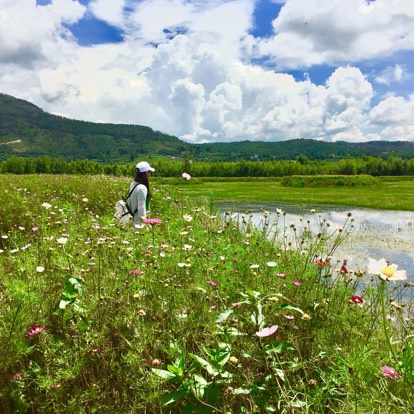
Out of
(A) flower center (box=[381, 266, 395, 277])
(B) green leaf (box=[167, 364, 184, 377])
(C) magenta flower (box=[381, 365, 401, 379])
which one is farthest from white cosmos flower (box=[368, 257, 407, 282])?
(B) green leaf (box=[167, 364, 184, 377])

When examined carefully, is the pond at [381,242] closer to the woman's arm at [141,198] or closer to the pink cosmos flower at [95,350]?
the woman's arm at [141,198]

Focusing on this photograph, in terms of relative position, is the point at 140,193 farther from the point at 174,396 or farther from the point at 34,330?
the point at 174,396

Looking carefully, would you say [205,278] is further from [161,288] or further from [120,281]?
[120,281]

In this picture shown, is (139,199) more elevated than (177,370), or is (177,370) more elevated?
(139,199)

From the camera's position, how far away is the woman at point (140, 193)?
7.81 metres

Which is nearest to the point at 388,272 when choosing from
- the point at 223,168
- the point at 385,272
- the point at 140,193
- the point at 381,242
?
the point at 385,272

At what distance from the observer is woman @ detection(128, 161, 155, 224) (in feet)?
25.6

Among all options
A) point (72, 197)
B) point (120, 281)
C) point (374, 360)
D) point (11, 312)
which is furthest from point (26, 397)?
point (72, 197)

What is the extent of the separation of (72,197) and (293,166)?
125 meters

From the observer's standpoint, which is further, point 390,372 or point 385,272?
point 390,372

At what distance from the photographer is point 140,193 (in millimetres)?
7777

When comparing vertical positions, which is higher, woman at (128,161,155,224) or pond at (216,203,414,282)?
woman at (128,161,155,224)

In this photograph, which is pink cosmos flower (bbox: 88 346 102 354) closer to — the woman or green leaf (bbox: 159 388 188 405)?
green leaf (bbox: 159 388 188 405)

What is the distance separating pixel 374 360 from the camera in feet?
9.79
